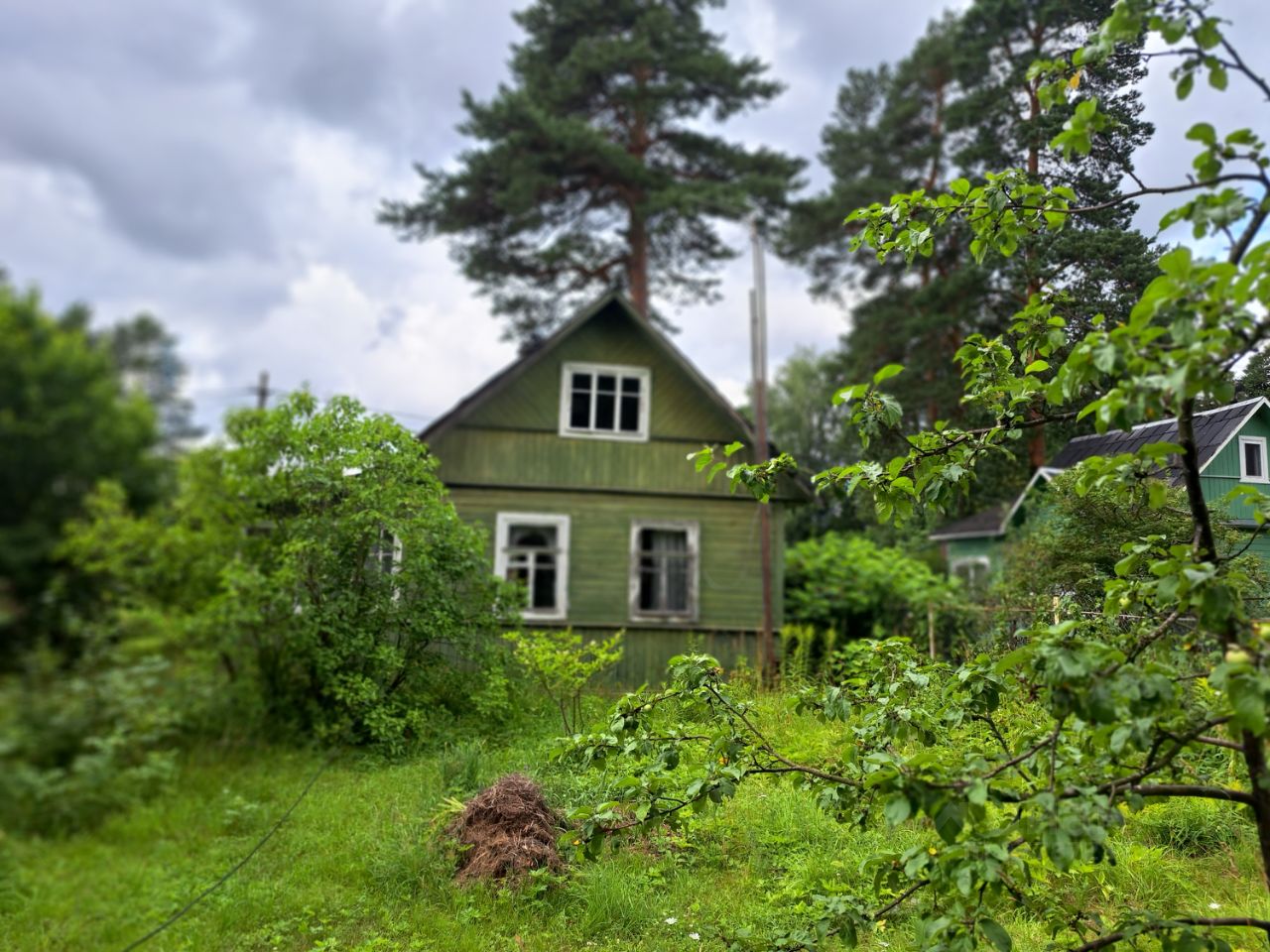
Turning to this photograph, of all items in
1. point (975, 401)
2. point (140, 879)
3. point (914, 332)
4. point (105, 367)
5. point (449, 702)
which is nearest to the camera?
point (105, 367)

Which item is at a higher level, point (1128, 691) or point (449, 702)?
point (1128, 691)

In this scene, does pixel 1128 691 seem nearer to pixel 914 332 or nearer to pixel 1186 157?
pixel 1186 157

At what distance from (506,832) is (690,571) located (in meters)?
5.71

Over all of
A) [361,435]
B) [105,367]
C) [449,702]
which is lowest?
[449,702]

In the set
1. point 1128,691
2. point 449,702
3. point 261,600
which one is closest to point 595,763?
point 1128,691

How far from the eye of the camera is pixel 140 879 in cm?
520

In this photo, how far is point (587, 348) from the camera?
10102 millimetres

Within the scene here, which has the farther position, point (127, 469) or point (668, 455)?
point (668, 455)

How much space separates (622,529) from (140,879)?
5873mm

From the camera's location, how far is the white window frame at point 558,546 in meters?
9.49

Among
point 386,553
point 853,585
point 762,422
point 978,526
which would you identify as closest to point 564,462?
point 762,422

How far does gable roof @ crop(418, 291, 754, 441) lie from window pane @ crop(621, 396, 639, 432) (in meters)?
0.70

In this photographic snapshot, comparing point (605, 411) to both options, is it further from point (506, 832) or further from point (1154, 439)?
point (1154, 439)

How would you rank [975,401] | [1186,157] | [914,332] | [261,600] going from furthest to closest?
1. [914,332]
2. [261,600]
3. [1186,157]
4. [975,401]
